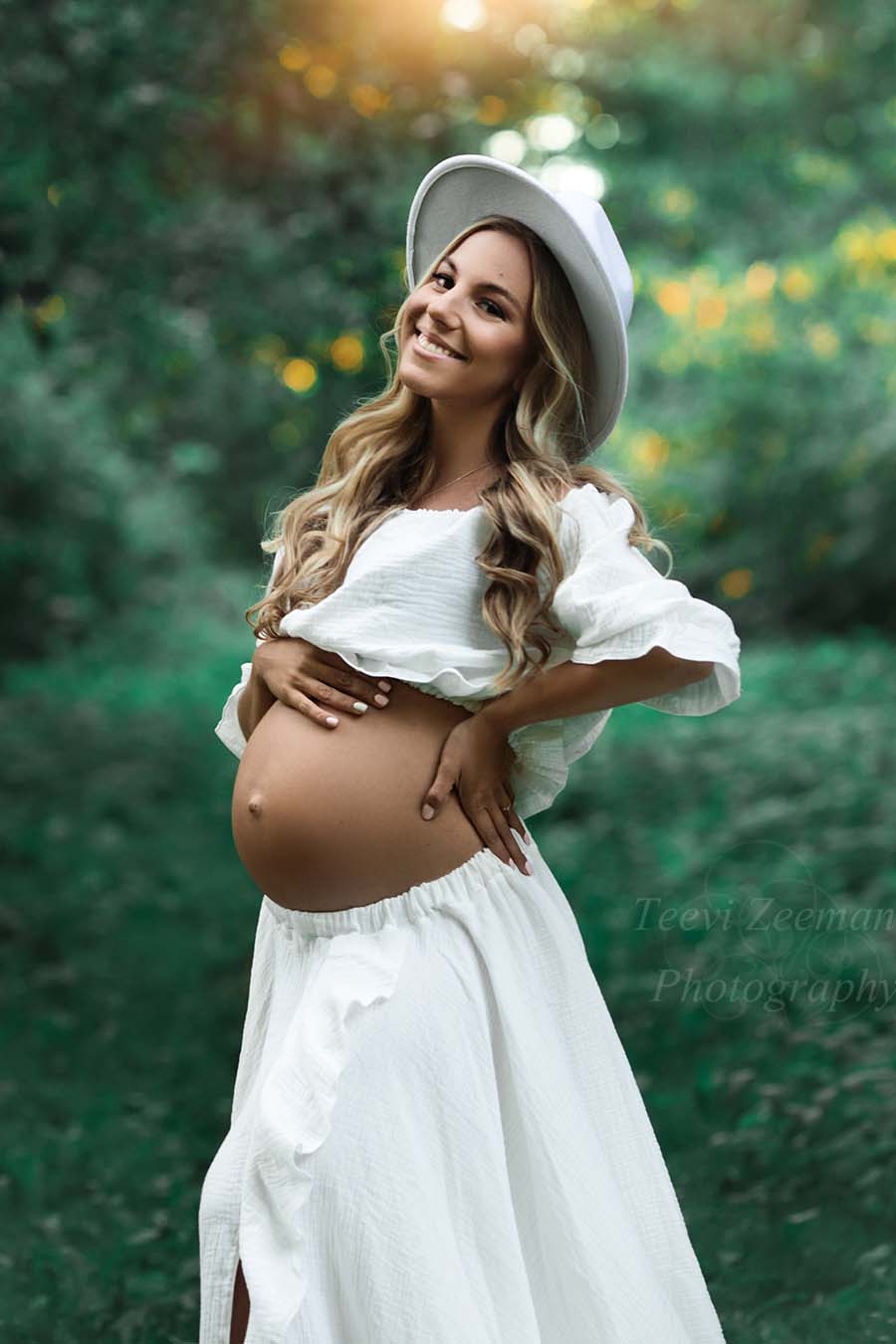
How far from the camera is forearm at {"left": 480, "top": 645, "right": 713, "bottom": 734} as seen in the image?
203 centimetres

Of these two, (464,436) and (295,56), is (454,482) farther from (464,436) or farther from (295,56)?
(295,56)

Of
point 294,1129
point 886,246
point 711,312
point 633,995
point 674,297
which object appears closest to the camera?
point 294,1129

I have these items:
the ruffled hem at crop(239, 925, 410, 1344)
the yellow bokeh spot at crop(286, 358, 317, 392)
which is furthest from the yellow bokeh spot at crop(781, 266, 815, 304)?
the ruffled hem at crop(239, 925, 410, 1344)

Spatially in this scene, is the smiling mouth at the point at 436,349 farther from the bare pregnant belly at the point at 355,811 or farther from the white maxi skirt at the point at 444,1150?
the white maxi skirt at the point at 444,1150

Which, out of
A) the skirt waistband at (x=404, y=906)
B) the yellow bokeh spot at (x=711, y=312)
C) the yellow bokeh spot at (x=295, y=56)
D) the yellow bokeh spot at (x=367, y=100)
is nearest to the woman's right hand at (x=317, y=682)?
the skirt waistband at (x=404, y=906)

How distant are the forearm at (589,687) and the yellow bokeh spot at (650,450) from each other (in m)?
10.6

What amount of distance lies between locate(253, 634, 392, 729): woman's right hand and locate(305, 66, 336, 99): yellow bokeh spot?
4.27m

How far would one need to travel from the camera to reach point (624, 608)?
2.00 metres

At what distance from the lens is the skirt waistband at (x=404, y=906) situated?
2.11 metres

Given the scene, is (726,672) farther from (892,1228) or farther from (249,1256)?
(892,1228)

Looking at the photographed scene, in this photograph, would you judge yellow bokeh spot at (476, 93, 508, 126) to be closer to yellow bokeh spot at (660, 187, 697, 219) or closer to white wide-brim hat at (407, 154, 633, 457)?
white wide-brim hat at (407, 154, 633, 457)

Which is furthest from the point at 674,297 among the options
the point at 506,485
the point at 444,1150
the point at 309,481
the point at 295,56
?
the point at 444,1150

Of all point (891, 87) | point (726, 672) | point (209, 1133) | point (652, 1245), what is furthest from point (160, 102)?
point (891, 87)

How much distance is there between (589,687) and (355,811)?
0.35 metres
